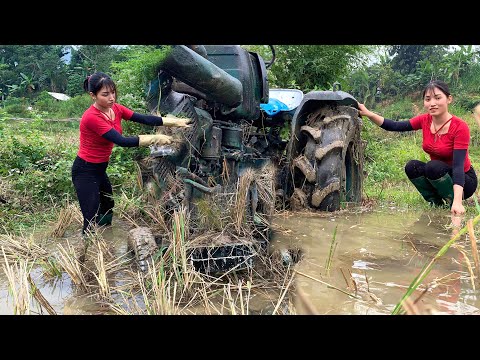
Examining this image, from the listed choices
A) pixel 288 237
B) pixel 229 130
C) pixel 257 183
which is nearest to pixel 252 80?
pixel 229 130

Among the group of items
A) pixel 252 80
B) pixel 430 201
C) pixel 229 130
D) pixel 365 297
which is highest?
pixel 252 80

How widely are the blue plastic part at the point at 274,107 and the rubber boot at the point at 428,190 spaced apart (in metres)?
1.81

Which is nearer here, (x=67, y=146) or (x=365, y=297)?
(x=365, y=297)

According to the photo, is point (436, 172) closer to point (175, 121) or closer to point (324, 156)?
A: point (324, 156)

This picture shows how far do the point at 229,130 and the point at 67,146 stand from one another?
152 inches

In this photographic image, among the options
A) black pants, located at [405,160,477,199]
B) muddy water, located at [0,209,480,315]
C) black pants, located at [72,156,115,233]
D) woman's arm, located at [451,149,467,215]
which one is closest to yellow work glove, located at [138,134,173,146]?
black pants, located at [72,156,115,233]

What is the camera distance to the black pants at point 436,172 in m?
4.56

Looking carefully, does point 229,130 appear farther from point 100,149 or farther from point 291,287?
point 291,287

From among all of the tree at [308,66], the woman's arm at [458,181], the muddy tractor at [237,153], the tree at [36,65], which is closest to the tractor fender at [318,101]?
the muddy tractor at [237,153]

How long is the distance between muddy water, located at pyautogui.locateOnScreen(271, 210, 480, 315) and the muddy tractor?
0.41m

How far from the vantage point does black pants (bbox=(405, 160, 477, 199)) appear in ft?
15.0

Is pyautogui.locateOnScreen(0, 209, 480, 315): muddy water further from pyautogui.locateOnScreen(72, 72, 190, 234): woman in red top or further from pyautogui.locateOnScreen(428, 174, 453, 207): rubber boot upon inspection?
pyautogui.locateOnScreen(72, 72, 190, 234): woman in red top

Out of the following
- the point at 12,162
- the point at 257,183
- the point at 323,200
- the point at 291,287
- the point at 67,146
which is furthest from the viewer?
the point at 67,146

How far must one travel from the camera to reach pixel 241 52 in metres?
4.24
